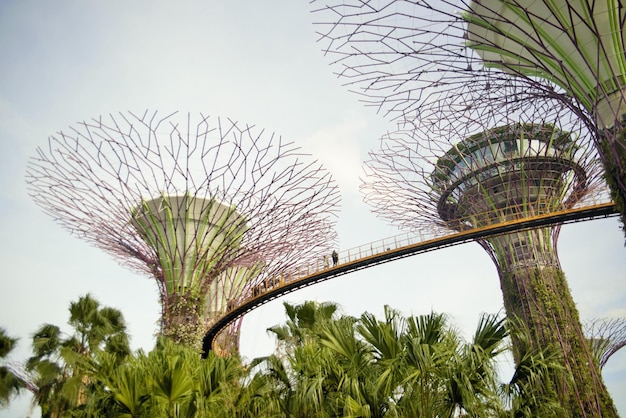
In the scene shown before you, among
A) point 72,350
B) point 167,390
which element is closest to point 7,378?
point 72,350

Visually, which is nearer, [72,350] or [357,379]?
[357,379]

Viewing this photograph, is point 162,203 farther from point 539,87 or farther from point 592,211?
point 592,211

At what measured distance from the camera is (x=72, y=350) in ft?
51.8

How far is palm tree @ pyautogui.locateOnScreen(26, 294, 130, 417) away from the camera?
14305mm

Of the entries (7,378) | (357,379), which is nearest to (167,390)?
(357,379)

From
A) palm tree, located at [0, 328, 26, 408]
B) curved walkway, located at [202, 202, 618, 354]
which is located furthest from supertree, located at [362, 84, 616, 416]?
palm tree, located at [0, 328, 26, 408]

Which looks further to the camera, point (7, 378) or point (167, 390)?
point (7, 378)

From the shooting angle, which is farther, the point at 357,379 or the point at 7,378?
the point at 7,378

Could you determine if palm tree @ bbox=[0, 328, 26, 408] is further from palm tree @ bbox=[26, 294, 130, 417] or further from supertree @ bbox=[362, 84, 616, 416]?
supertree @ bbox=[362, 84, 616, 416]

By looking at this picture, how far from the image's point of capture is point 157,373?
293 inches

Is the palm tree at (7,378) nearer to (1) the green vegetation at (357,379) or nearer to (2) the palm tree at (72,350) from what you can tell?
(2) the palm tree at (72,350)

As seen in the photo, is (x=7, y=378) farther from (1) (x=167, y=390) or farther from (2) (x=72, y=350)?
(1) (x=167, y=390)

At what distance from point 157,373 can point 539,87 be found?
11.9 m

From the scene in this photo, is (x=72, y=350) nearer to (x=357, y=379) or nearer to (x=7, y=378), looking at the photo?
(x=7, y=378)
